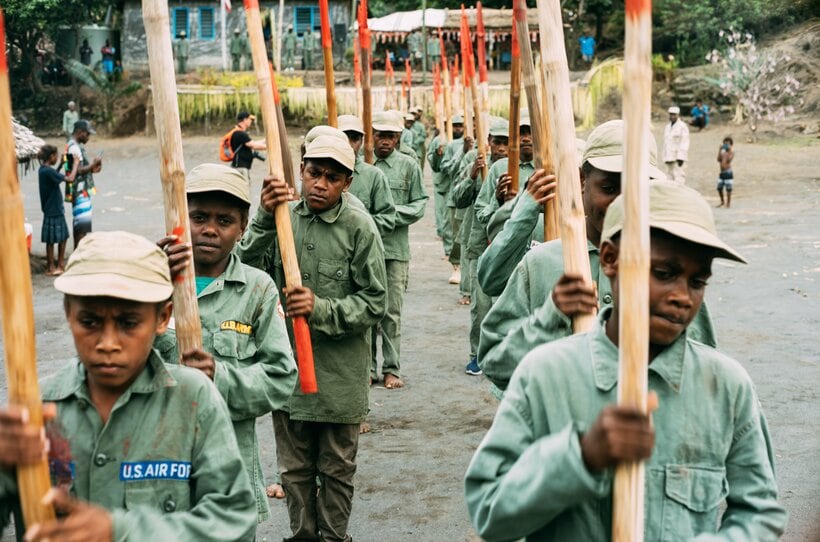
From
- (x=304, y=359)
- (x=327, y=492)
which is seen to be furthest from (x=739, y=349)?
(x=304, y=359)

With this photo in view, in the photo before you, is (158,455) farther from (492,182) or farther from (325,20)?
(492,182)

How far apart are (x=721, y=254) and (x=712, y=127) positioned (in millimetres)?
35192

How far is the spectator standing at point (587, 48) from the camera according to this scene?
143 feet

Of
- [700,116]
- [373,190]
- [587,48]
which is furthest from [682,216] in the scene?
[587,48]

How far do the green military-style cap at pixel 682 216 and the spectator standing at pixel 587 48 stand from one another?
139 feet

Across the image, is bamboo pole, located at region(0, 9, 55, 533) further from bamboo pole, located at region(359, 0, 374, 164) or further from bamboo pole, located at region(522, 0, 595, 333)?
bamboo pole, located at region(359, 0, 374, 164)

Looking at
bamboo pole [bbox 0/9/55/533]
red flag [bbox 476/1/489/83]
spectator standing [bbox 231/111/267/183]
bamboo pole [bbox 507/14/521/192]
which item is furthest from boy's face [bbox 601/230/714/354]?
spectator standing [bbox 231/111/267/183]

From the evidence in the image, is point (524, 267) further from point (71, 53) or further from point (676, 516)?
point (71, 53)

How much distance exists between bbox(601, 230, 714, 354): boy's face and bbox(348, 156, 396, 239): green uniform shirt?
6151mm

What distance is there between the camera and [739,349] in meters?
10.4

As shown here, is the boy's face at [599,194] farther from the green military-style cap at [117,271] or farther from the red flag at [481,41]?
the red flag at [481,41]

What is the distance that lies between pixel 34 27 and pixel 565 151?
40.5 meters

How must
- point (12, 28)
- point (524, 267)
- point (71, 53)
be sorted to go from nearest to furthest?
point (524, 267) < point (12, 28) < point (71, 53)

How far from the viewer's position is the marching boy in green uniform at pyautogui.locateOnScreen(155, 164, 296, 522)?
396 cm
